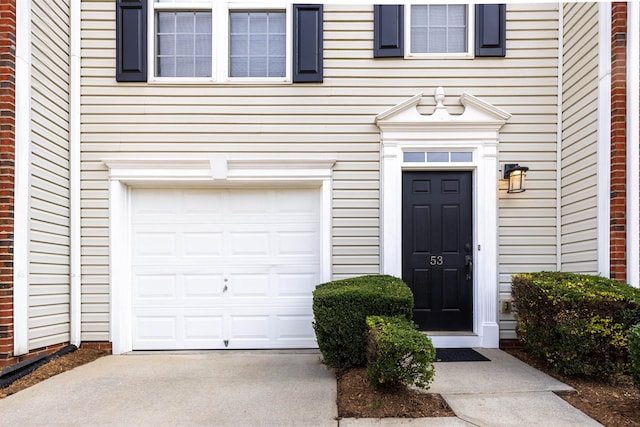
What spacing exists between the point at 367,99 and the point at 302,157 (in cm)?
103

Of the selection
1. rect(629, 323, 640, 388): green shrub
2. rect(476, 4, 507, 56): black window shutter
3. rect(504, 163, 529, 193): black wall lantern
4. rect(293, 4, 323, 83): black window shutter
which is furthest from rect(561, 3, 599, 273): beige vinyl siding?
rect(293, 4, 323, 83): black window shutter

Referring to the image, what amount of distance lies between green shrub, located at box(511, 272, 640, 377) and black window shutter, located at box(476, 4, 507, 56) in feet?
9.01

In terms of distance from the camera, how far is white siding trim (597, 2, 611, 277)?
4.39m

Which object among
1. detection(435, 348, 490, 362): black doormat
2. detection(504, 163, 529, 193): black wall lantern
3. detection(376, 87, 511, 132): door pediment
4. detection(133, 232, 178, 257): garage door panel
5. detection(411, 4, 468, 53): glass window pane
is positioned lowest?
detection(435, 348, 490, 362): black doormat

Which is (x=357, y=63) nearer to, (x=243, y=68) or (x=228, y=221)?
(x=243, y=68)

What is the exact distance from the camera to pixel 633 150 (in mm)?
4227

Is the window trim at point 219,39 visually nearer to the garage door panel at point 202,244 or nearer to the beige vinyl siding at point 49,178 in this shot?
the beige vinyl siding at point 49,178

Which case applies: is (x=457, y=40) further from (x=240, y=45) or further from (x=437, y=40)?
(x=240, y=45)

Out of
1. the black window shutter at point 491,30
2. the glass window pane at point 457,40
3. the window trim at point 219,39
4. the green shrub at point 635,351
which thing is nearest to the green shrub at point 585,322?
the green shrub at point 635,351

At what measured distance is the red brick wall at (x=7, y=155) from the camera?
418cm

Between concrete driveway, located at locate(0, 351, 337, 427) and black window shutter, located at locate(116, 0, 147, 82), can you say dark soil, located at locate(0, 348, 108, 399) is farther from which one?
black window shutter, located at locate(116, 0, 147, 82)

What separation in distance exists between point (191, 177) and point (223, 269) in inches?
45.5

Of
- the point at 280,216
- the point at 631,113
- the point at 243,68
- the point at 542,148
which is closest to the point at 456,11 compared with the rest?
the point at 542,148

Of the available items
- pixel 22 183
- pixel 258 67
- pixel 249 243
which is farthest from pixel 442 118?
pixel 22 183
